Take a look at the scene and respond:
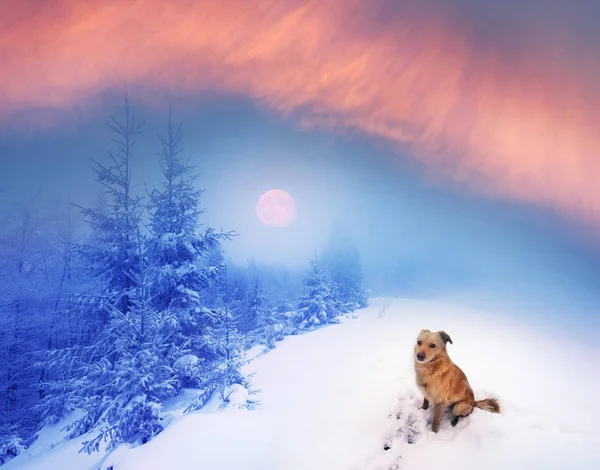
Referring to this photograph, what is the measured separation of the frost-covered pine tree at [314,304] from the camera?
2606 cm

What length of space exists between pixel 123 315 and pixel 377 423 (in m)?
8.44

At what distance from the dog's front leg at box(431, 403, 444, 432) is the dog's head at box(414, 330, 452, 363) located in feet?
2.18

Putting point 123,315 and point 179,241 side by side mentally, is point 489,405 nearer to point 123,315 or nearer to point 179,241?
point 123,315

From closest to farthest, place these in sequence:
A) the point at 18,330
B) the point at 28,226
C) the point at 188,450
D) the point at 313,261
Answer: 1. the point at 188,450
2. the point at 18,330
3. the point at 28,226
4. the point at 313,261

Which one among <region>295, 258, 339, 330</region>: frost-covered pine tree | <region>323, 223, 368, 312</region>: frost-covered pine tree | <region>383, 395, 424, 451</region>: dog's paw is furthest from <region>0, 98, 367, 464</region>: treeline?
<region>323, 223, 368, 312</region>: frost-covered pine tree

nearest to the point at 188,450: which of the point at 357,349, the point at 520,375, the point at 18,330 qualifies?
the point at 357,349

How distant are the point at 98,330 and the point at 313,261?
1753 cm

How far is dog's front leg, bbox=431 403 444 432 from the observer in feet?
14.2

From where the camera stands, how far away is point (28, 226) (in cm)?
1973

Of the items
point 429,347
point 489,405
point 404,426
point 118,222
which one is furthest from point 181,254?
point 489,405

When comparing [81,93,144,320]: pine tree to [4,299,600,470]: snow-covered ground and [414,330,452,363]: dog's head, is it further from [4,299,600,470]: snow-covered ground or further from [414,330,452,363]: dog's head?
[414,330,452,363]: dog's head

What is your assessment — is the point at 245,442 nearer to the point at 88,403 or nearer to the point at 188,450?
the point at 188,450

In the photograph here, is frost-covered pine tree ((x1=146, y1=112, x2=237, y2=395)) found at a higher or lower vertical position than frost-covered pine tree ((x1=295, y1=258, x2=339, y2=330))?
higher

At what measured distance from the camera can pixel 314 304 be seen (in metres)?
26.2
